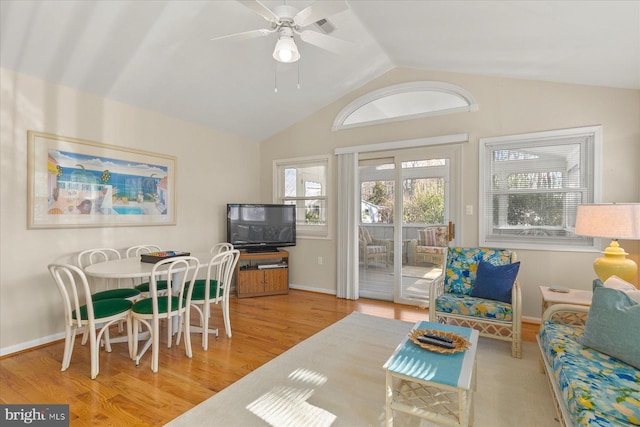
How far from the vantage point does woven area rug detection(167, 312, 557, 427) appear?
1.91 metres

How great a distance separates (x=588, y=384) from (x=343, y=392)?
55.5 inches

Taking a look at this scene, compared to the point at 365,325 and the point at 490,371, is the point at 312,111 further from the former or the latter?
the point at 490,371

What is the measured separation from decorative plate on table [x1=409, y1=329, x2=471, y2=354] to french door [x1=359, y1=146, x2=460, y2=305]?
211 centimetres

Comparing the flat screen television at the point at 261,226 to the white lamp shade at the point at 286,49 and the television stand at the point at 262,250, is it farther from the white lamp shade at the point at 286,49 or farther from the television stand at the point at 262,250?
the white lamp shade at the point at 286,49

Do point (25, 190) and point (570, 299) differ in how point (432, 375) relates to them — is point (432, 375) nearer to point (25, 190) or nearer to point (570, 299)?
point (570, 299)

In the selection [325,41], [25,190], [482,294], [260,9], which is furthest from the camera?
[482,294]

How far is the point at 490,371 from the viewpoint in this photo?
251 centimetres

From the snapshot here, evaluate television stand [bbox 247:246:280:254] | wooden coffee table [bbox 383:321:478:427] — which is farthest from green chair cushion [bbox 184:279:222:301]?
wooden coffee table [bbox 383:321:478:427]

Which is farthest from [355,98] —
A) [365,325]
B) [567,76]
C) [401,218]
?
[365,325]

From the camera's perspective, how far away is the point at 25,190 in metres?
2.89

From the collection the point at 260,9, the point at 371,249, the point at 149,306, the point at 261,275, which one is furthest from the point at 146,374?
the point at 371,249

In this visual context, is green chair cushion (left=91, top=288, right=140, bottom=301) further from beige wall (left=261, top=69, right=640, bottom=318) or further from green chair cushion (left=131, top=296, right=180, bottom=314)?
beige wall (left=261, top=69, right=640, bottom=318)

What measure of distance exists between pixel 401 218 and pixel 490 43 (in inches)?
90.0

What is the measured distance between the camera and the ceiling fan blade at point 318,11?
1992mm
